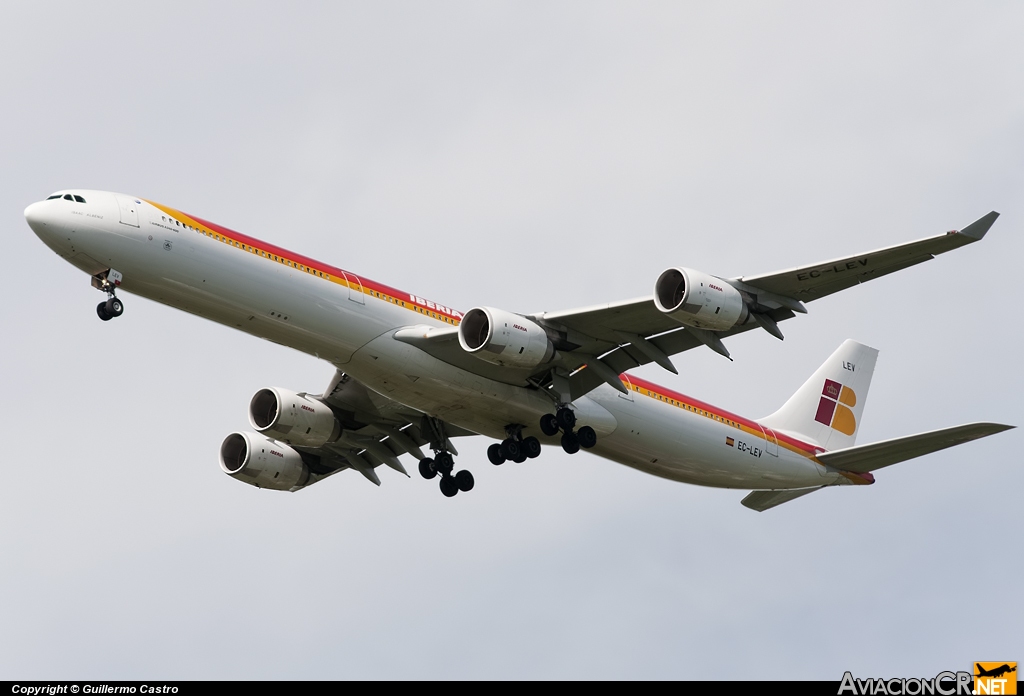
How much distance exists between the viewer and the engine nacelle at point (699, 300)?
3284 centimetres

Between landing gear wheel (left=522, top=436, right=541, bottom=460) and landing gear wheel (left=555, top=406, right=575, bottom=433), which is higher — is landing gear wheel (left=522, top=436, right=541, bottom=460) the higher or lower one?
the lower one

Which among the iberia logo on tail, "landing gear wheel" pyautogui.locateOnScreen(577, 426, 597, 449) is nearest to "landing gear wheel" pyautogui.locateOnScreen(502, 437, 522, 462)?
"landing gear wheel" pyautogui.locateOnScreen(577, 426, 597, 449)

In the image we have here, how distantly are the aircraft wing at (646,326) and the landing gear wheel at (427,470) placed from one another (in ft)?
18.0

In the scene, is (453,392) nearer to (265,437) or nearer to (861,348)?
(265,437)

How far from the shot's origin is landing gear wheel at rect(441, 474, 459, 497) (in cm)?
4116

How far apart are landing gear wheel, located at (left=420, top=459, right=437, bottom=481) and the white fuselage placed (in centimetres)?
330

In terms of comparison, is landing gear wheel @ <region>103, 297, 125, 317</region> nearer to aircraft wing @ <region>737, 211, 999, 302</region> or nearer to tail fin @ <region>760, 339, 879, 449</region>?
aircraft wing @ <region>737, 211, 999, 302</region>

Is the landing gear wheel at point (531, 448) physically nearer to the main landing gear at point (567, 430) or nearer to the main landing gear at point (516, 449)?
the main landing gear at point (516, 449)

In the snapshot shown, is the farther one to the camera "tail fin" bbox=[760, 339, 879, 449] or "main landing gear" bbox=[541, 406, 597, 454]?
"tail fin" bbox=[760, 339, 879, 449]

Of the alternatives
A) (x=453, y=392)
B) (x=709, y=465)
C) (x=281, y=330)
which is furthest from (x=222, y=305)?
(x=709, y=465)

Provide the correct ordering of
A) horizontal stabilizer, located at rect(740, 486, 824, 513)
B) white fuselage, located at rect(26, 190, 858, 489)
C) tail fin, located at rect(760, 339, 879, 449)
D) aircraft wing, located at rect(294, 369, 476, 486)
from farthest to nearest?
tail fin, located at rect(760, 339, 879, 449)
horizontal stabilizer, located at rect(740, 486, 824, 513)
aircraft wing, located at rect(294, 369, 476, 486)
white fuselage, located at rect(26, 190, 858, 489)

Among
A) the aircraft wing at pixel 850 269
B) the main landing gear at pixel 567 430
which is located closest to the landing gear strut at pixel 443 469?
the main landing gear at pixel 567 430

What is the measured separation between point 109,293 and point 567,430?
12.7 metres

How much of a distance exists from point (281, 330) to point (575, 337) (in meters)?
7.79
